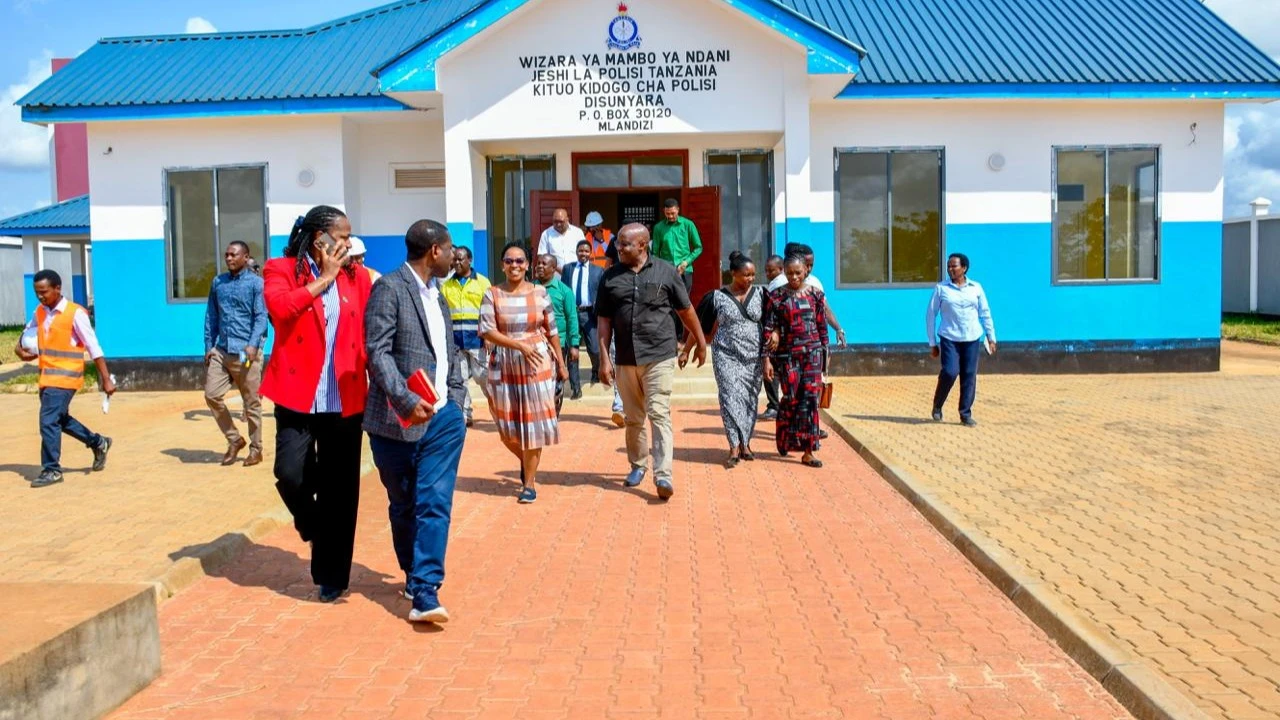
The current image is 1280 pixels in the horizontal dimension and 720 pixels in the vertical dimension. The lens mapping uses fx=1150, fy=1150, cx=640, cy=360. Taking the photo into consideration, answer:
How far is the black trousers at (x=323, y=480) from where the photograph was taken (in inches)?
230

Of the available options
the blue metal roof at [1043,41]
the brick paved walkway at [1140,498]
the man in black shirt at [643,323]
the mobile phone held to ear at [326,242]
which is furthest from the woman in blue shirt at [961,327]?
the mobile phone held to ear at [326,242]

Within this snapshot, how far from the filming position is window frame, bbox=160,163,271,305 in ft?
55.9

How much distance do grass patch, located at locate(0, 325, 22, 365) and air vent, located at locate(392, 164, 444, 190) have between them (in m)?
9.36

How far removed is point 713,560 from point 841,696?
7.36 feet

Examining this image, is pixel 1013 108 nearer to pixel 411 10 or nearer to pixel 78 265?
pixel 411 10

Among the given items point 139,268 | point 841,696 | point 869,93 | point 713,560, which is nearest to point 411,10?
point 139,268

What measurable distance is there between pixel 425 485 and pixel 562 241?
9.20m

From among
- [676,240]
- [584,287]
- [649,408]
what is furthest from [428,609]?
[676,240]

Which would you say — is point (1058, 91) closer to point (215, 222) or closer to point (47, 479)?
point (215, 222)

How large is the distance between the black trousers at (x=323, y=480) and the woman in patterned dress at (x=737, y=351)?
177 inches

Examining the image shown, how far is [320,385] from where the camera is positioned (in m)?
5.78

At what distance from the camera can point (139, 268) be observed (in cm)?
1727

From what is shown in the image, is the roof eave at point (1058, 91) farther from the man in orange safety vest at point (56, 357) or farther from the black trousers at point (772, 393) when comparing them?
the man in orange safety vest at point (56, 357)

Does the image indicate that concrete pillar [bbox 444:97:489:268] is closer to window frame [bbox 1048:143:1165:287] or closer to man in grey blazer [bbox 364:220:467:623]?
window frame [bbox 1048:143:1165:287]
